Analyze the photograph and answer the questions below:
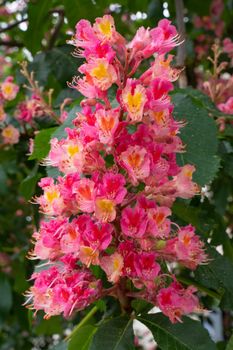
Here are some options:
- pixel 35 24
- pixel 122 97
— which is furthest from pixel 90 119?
pixel 35 24

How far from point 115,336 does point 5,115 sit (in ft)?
2.76

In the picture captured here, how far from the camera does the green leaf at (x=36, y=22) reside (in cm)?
152

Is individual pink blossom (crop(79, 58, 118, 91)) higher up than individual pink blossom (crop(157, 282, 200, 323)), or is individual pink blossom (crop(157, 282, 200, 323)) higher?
individual pink blossom (crop(79, 58, 118, 91))

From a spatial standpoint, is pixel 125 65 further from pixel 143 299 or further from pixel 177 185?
pixel 143 299

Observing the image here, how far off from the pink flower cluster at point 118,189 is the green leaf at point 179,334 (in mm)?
37

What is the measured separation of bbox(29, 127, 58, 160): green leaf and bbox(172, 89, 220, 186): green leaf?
9.3 inches

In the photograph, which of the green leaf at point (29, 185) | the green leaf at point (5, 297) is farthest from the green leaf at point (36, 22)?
the green leaf at point (5, 297)

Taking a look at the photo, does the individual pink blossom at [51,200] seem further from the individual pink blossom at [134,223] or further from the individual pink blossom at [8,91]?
the individual pink blossom at [8,91]

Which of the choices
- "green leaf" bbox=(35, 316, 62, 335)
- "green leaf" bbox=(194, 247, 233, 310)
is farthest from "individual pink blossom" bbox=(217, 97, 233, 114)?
"green leaf" bbox=(35, 316, 62, 335)

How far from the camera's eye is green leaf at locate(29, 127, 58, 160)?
106cm

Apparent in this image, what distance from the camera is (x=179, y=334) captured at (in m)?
0.88

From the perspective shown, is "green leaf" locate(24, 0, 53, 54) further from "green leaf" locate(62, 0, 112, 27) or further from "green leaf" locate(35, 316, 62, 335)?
"green leaf" locate(35, 316, 62, 335)

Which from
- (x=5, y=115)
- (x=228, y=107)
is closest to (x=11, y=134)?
(x=5, y=115)

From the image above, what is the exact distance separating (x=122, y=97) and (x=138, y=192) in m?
0.15
